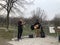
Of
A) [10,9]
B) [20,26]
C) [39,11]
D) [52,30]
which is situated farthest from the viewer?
[39,11]

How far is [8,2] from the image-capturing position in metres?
37.7

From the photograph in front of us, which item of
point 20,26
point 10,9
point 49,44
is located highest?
point 10,9

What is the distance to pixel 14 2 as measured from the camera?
125 feet

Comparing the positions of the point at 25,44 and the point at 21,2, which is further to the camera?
the point at 21,2

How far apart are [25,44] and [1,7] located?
22525mm

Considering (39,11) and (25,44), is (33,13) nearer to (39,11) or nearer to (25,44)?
(39,11)

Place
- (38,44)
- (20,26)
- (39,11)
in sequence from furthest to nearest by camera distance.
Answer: (39,11)
(20,26)
(38,44)

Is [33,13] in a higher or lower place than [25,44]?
higher

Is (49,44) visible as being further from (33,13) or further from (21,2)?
(33,13)

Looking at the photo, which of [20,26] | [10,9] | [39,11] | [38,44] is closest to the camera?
[38,44]

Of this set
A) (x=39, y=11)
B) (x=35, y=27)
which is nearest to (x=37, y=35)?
(x=35, y=27)

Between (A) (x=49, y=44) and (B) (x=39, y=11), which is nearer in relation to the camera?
(A) (x=49, y=44)

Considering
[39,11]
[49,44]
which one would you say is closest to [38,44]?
[49,44]

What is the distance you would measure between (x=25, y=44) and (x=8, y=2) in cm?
2168
